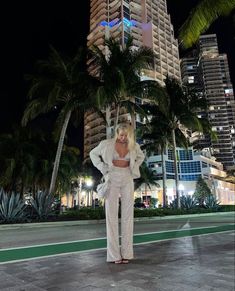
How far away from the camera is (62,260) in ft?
13.9

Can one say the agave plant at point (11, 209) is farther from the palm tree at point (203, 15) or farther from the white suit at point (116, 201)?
the white suit at point (116, 201)

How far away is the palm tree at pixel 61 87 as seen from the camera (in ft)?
59.3

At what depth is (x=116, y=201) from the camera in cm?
398

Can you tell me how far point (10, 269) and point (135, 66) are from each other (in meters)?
16.3

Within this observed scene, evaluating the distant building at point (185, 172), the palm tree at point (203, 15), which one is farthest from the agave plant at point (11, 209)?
the distant building at point (185, 172)

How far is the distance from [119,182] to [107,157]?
15.2 inches

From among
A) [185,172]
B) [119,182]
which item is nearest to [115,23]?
[185,172]

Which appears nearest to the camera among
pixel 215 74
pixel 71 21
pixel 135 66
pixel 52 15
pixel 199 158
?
pixel 135 66

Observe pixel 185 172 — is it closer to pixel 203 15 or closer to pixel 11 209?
pixel 11 209

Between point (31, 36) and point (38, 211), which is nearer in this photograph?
point (38, 211)

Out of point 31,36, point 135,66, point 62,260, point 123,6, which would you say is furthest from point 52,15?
point 123,6

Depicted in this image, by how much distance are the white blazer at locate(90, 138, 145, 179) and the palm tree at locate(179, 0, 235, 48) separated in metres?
5.78

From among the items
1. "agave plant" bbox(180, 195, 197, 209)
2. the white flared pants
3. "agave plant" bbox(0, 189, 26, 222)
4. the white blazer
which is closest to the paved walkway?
the white flared pants

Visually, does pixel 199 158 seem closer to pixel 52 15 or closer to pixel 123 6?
pixel 52 15
